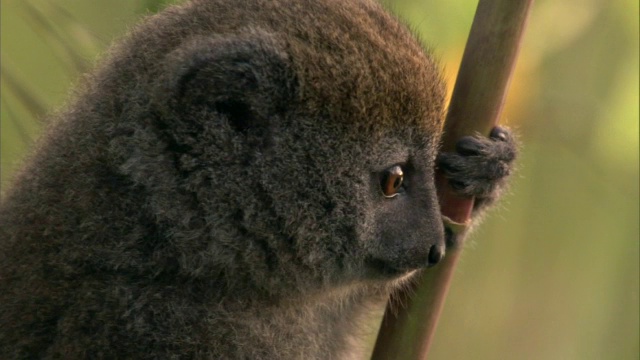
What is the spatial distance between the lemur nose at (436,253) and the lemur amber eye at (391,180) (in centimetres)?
27

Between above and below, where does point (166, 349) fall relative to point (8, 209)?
below

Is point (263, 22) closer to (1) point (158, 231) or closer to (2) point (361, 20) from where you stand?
(2) point (361, 20)

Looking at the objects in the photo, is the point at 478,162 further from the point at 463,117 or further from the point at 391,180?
the point at 391,180

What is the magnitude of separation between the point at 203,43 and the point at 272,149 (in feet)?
1.56

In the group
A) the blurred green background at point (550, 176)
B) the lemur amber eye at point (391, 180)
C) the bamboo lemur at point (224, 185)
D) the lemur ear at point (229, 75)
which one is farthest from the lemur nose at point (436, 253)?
the blurred green background at point (550, 176)

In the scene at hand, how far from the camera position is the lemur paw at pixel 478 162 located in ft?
12.5

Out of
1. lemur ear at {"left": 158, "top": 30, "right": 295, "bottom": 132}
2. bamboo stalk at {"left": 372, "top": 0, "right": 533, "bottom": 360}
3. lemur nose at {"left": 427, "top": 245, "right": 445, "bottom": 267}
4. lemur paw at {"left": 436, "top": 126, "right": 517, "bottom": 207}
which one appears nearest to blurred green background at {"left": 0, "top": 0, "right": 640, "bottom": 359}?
lemur paw at {"left": 436, "top": 126, "right": 517, "bottom": 207}

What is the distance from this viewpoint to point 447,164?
386 cm

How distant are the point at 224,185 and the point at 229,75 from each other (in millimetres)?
425

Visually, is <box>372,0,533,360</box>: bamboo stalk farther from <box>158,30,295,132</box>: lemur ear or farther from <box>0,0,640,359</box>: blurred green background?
<box>0,0,640,359</box>: blurred green background

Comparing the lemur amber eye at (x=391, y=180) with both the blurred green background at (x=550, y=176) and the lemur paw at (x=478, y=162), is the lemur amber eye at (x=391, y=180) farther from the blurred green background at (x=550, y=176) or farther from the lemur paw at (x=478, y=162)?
the blurred green background at (x=550, y=176)

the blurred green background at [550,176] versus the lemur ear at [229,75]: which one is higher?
the lemur ear at [229,75]

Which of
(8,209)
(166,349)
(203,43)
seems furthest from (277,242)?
(8,209)

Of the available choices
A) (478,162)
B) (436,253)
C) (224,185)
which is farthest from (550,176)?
(224,185)
